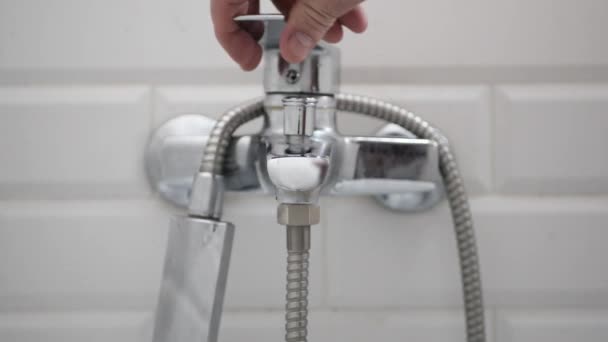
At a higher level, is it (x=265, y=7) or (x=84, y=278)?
(x=265, y=7)

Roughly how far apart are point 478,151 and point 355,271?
12 centimetres

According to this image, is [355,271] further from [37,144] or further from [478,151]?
[37,144]

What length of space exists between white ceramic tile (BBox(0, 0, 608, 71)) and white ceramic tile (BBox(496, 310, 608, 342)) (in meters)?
0.17

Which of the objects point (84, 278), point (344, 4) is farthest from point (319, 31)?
point (84, 278)

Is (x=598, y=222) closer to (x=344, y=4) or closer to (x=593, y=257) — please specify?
(x=593, y=257)

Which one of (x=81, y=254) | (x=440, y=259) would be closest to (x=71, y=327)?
(x=81, y=254)

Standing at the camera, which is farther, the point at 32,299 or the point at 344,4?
the point at 32,299

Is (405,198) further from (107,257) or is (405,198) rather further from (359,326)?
(107,257)

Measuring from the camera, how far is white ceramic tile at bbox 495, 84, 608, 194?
38 centimetres

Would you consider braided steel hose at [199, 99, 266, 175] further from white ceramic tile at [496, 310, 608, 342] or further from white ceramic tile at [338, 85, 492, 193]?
white ceramic tile at [496, 310, 608, 342]

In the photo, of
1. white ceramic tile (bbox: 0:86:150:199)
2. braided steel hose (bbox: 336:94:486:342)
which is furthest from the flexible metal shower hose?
white ceramic tile (bbox: 0:86:150:199)

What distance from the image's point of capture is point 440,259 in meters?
0.39

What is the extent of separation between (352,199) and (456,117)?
0.30 ft

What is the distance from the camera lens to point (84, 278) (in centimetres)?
39
